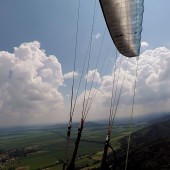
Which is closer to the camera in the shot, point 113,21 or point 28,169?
point 113,21

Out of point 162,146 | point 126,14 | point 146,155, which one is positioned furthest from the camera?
point 162,146

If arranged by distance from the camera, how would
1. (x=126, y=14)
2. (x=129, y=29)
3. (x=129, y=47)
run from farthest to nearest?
(x=129, y=47)
(x=129, y=29)
(x=126, y=14)

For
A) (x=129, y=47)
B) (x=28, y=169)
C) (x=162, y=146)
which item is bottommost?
(x=28, y=169)

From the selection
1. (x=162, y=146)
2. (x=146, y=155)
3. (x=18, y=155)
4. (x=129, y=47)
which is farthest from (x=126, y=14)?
(x=18, y=155)

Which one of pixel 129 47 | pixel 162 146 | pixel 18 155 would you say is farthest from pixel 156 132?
pixel 129 47

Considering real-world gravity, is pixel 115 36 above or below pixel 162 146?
above

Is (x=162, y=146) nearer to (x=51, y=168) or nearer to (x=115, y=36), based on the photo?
(x=51, y=168)
